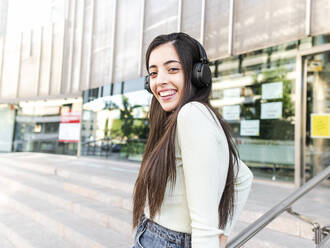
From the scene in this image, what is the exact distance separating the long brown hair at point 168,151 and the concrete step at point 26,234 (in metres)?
3.06

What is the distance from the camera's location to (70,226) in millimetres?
3848

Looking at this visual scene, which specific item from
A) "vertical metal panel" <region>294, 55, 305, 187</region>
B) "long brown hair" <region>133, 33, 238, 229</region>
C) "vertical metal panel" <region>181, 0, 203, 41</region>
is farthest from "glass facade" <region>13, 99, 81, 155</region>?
"long brown hair" <region>133, 33, 238, 229</region>

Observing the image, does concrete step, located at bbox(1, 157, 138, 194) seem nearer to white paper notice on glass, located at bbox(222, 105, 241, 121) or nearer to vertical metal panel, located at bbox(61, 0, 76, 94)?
white paper notice on glass, located at bbox(222, 105, 241, 121)

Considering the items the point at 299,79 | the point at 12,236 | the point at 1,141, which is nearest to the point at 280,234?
the point at 299,79

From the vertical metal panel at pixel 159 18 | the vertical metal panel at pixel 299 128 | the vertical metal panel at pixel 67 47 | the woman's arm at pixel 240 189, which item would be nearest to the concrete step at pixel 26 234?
the woman's arm at pixel 240 189

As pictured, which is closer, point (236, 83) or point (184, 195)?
point (184, 195)

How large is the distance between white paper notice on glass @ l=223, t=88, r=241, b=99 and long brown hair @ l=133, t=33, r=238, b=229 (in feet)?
20.2

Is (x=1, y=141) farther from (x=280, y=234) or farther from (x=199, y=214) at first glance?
(x=199, y=214)

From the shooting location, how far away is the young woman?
814 mm

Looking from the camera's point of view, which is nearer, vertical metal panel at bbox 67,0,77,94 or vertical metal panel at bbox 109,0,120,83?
vertical metal panel at bbox 109,0,120,83

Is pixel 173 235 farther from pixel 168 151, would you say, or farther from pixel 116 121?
pixel 116 121

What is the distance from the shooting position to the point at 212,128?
2.76 ft

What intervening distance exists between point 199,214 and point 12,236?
4.13 meters

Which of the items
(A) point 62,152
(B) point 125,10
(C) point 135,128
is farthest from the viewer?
(A) point 62,152
